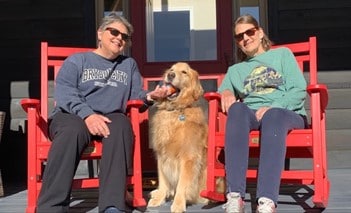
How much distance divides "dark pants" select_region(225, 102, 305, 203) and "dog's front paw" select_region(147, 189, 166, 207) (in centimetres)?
61

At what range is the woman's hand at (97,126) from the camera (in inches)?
100

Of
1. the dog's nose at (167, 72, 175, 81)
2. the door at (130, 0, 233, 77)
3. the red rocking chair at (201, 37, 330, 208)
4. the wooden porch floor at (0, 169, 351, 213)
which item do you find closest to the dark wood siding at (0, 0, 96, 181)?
the door at (130, 0, 233, 77)

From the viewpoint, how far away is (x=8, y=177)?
4164 mm

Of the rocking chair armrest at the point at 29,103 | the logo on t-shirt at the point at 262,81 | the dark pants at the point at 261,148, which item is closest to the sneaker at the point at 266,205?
the dark pants at the point at 261,148

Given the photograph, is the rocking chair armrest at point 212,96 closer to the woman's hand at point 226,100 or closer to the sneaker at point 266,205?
the woman's hand at point 226,100

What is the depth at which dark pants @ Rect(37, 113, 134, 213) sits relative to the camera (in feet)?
7.93

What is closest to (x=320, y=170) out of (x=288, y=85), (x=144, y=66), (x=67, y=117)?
(x=288, y=85)

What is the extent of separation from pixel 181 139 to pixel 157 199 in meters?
0.36

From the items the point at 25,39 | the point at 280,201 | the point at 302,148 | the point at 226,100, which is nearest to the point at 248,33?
the point at 226,100

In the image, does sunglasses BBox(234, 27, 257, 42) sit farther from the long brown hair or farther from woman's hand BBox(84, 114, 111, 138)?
woman's hand BBox(84, 114, 111, 138)

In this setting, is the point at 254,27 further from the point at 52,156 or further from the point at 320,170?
the point at 52,156

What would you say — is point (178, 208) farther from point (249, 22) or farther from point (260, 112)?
point (249, 22)

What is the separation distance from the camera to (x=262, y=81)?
9.36 ft

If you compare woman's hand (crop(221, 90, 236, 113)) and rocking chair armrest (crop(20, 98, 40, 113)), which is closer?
rocking chair armrest (crop(20, 98, 40, 113))
